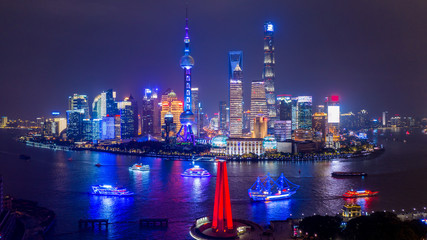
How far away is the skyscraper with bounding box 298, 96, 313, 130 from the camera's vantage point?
9831cm

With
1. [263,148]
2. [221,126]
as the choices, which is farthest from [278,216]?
[221,126]

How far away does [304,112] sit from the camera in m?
99.2

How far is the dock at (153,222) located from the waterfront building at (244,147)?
136 ft

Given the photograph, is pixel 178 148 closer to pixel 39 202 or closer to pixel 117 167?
pixel 117 167

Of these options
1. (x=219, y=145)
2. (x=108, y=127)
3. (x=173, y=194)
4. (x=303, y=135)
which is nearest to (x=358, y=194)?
(x=173, y=194)

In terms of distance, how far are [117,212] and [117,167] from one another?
77.1 feet

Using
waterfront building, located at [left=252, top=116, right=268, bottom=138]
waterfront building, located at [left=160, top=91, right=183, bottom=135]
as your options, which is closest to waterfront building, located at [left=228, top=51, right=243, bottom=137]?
waterfront building, located at [left=160, top=91, right=183, bottom=135]

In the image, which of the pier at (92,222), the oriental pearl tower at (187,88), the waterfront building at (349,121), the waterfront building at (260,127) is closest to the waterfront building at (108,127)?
the oriental pearl tower at (187,88)

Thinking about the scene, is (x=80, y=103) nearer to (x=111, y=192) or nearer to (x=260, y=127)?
(x=260, y=127)

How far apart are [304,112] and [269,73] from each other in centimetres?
1825

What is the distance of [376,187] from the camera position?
3291 cm

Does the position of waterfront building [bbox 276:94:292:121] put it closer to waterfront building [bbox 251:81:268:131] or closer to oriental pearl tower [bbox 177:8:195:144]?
waterfront building [bbox 251:81:268:131]

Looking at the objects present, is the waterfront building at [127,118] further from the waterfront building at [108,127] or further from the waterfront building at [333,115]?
the waterfront building at [333,115]

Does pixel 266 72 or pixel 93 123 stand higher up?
pixel 266 72
